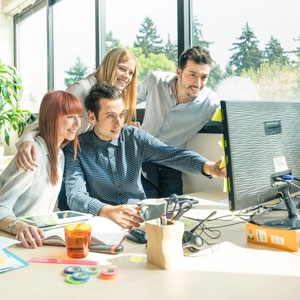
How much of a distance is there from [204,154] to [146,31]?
1.29 metres

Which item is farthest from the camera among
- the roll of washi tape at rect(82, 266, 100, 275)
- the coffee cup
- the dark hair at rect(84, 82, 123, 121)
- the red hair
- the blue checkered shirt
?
the dark hair at rect(84, 82, 123, 121)

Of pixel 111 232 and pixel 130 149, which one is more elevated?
pixel 130 149

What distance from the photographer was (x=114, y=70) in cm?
228

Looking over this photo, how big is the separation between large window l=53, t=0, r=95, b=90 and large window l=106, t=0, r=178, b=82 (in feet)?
1.27

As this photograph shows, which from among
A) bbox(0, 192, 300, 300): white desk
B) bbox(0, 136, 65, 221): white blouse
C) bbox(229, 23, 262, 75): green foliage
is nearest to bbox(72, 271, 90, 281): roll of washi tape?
bbox(0, 192, 300, 300): white desk

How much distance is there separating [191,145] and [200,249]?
140cm

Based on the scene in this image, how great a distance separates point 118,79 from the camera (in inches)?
90.8

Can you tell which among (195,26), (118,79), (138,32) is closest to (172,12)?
(195,26)

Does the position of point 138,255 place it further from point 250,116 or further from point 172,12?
point 172,12

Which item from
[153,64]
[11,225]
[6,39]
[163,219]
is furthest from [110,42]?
[163,219]

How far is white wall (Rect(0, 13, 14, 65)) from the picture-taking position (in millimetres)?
5453

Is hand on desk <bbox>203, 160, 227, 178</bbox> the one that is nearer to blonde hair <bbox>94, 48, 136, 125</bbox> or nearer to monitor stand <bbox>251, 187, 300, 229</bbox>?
monitor stand <bbox>251, 187, 300, 229</bbox>

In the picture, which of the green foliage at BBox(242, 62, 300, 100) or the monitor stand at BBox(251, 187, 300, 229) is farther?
the green foliage at BBox(242, 62, 300, 100)

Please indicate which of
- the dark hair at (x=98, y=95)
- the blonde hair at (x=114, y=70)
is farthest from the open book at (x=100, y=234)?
the blonde hair at (x=114, y=70)
